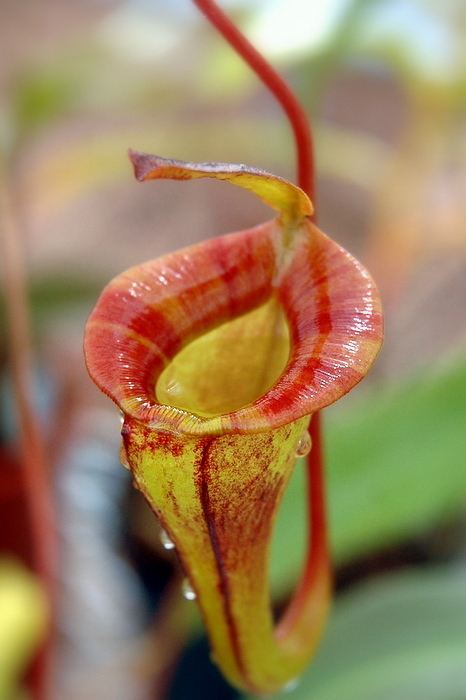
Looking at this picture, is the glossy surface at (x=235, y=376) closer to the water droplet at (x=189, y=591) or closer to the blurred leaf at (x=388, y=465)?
the water droplet at (x=189, y=591)

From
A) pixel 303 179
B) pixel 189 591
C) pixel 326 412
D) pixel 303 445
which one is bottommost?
pixel 326 412

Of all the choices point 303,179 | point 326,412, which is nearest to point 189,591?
point 303,179

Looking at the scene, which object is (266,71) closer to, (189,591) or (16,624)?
(189,591)

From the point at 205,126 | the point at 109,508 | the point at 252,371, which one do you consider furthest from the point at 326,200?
the point at 252,371

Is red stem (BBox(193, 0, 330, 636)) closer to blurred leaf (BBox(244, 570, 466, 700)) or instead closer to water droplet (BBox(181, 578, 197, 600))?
water droplet (BBox(181, 578, 197, 600))

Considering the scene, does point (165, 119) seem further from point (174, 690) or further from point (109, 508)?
point (174, 690)
